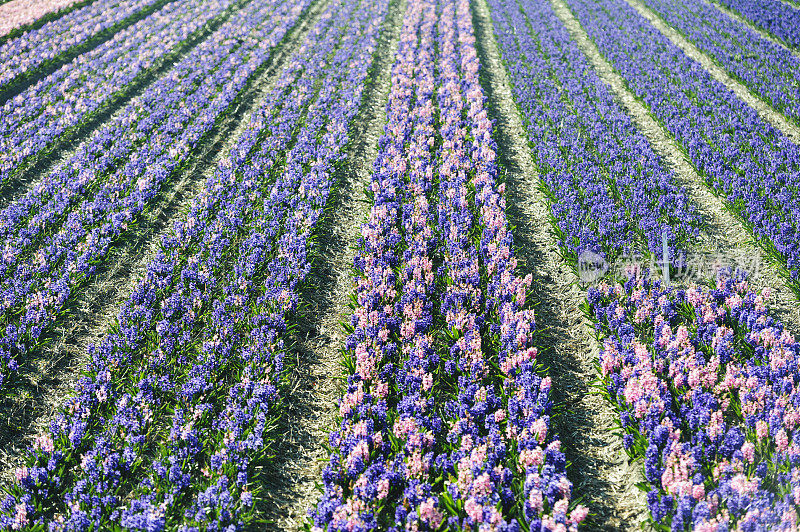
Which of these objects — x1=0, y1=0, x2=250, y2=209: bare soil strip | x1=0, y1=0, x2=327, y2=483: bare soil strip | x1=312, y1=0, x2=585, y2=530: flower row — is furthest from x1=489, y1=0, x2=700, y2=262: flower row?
x1=0, y1=0, x2=250, y2=209: bare soil strip

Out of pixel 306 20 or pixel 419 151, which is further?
pixel 306 20

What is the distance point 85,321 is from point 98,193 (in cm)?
395

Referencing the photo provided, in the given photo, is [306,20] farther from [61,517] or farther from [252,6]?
[61,517]

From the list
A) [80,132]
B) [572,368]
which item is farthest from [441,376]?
[80,132]

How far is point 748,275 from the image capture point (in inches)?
327

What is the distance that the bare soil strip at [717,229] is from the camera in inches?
311

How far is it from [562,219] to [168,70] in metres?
15.2

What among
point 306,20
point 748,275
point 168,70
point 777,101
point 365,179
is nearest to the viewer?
point 748,275

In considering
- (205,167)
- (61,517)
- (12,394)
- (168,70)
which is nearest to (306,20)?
(168,70)

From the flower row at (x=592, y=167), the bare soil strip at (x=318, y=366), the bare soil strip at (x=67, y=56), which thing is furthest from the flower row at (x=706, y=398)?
the bare soil strip at (x=67, y=56)

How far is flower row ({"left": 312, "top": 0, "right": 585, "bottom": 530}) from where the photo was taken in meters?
5.09

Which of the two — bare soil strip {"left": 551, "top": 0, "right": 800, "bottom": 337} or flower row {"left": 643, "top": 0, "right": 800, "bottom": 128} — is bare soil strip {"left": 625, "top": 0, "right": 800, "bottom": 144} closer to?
flower row {"left": 643, "top": 0, "right": 800, "bottom": 128}

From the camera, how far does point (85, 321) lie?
7.80 metres

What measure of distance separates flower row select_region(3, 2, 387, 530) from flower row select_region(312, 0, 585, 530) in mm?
1064
